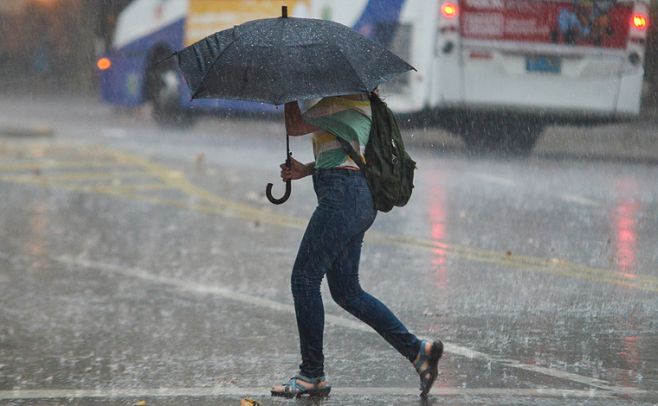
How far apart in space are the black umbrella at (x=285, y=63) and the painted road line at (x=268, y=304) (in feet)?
5.10

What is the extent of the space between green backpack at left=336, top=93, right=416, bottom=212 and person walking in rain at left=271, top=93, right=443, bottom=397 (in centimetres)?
3

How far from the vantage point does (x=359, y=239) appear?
→ 245 inches

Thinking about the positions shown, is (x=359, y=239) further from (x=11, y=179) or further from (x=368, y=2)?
(x=368, y=2)

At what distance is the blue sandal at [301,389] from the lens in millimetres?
6262

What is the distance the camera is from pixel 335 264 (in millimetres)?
6273

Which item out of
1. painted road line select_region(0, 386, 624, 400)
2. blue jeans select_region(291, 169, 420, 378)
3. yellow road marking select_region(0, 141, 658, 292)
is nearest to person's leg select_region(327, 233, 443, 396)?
blue jeans select_region(291, 169, 420, 378)

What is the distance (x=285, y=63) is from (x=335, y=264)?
0.90 meters

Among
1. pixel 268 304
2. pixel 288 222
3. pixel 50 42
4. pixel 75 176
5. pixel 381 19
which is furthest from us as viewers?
pixel 50 42

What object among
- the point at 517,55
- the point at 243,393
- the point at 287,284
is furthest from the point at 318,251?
the point at 517,55

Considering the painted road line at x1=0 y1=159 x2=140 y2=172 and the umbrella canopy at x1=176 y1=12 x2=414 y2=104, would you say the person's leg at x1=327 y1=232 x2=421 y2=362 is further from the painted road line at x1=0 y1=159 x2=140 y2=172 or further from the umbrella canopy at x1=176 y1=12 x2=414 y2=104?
the painted road line at x1=0 y1=159 x2=140 y2=172

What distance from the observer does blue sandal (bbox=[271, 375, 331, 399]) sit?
626 cm

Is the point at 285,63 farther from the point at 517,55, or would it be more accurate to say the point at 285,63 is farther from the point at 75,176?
the point at 517,55

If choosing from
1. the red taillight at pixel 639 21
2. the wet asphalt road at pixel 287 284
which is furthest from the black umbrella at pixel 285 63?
the red taillight at pixel 639 21

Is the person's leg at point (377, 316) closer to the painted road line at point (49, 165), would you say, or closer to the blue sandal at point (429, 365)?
the blue sandal at point (429, 365)
